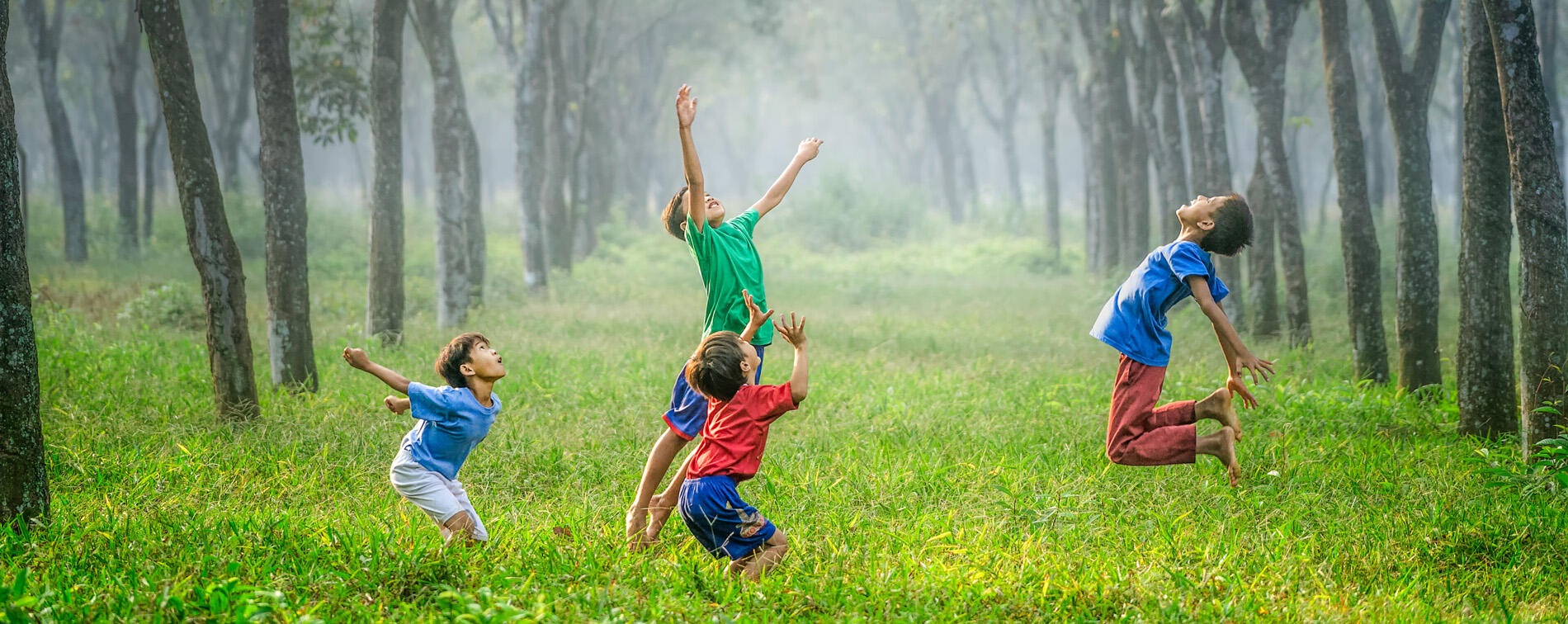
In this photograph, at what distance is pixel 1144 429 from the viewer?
16.4 ft

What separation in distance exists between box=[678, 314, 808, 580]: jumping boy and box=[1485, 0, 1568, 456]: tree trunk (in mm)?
4214

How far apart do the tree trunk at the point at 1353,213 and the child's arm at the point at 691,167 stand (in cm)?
561

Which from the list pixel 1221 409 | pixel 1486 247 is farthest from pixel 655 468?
pixel 1486 247

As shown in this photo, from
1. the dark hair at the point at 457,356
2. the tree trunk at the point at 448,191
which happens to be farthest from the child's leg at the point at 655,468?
the tree trunk at the point at 448,191

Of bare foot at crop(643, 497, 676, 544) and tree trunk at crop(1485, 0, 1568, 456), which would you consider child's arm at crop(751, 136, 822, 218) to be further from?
tree trunk at crop(1485, 0, 1568, 456)

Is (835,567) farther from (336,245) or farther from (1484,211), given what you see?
(336,245)

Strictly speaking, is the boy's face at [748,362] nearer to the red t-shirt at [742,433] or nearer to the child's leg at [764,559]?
the red t-shirt at [742,433]

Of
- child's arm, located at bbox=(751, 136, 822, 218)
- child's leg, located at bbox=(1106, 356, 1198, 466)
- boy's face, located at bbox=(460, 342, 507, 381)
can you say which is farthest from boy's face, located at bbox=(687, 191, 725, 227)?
child's leg, located at bbox=(1106, 356, 1198, 466)

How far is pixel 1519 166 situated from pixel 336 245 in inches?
838

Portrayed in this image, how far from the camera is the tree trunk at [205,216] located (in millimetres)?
6441

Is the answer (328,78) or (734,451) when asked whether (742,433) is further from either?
(328,78)

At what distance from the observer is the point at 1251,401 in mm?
4887

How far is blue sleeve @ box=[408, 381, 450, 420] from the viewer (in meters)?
4.08

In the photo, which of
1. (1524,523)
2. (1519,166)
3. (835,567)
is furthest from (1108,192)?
(835,567)
